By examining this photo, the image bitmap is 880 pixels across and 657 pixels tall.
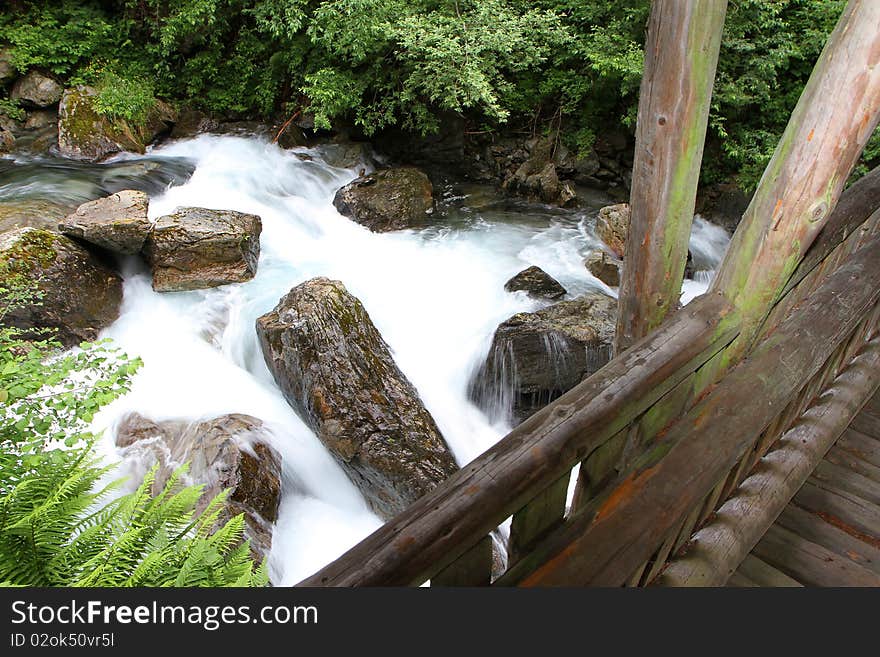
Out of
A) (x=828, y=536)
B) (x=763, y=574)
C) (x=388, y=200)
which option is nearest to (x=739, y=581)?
(x=763, y=574)

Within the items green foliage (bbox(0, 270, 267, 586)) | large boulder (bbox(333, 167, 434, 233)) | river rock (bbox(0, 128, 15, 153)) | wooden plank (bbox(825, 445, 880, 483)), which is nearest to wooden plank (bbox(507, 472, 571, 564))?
green foliage (bbox(0, 270, 267, 586))

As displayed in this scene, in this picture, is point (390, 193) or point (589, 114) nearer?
point (390, 193)

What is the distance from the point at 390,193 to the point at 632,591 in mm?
7817

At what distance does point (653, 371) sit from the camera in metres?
1.61

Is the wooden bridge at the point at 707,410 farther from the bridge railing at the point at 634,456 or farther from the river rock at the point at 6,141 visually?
the river rock at the point at 6,141

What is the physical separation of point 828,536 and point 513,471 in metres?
1.61

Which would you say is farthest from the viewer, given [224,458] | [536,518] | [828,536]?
[224,458]

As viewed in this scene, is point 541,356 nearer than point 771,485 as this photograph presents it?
No

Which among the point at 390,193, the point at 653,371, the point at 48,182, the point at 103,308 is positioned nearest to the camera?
the point at 653,371

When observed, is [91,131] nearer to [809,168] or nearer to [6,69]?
[6,69]

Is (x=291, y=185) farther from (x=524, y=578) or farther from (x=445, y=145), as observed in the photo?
(x=524, y=578)

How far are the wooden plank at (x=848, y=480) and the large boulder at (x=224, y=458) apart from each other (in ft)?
10.8

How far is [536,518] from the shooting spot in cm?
130

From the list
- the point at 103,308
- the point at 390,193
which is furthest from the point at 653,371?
the point at 390,193
